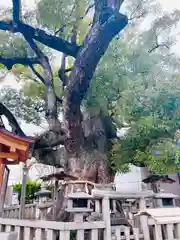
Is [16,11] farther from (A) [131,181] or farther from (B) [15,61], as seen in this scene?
(A) [131,181]

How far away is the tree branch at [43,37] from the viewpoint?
234 inches

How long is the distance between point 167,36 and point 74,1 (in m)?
3.61

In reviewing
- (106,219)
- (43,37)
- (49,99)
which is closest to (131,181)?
(49,99)

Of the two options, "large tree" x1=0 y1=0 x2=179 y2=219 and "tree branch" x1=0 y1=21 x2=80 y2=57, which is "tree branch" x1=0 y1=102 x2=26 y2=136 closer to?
"large tree" x1=0 y1=0 x2=179 y2=219

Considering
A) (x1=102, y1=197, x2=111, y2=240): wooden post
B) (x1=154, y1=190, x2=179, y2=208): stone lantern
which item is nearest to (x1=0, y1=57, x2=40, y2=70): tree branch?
(x1=102, y1=197, x2=111, y2=240): wooden post

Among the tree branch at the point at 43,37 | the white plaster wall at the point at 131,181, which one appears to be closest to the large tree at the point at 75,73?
the tree branch at the point at 43,37

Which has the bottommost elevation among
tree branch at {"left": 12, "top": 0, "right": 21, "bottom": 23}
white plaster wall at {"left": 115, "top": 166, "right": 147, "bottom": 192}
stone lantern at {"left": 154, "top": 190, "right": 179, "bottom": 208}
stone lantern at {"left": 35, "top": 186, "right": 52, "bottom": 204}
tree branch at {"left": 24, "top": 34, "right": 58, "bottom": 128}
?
stone lantern at {"left": 154, "top": 190, "right": 179, "bottom": 208}

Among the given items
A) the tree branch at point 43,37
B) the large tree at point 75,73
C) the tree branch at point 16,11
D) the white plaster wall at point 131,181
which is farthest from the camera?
the white plaster wall at point 131,181

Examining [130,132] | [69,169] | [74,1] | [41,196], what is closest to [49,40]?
[74,1]

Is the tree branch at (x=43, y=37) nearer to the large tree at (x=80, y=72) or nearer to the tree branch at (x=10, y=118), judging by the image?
the large tree at (x=80, y=72)

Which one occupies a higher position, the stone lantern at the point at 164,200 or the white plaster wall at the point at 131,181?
the white plaster wall at the point at 131,181

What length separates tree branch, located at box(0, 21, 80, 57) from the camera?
234 inches

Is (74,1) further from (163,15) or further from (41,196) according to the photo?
(41,196)

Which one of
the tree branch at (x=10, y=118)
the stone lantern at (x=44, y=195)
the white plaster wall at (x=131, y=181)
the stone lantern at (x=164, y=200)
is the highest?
the tree branch at (x=10, y=118)
